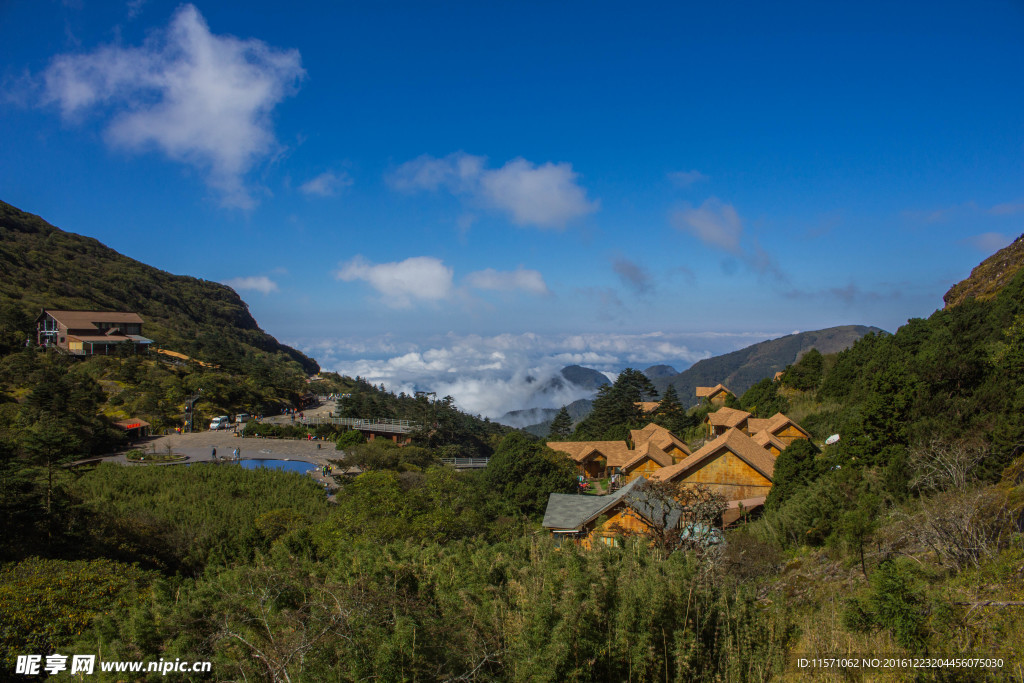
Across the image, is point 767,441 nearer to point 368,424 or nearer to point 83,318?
point 368,424

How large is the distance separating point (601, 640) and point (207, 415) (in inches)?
1703

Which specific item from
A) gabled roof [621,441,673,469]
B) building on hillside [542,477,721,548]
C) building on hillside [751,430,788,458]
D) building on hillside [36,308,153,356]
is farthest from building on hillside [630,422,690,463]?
building on hillside [36,308,153,356]

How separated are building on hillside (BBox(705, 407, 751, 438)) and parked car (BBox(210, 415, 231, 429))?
37.2m

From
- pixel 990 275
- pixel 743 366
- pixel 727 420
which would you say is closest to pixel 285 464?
pixel 727 420

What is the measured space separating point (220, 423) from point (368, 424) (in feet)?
37.1

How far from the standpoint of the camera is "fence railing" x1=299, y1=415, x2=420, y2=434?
130ft

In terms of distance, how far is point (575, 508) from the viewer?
570 inches

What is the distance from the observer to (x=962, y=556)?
19.7 ft

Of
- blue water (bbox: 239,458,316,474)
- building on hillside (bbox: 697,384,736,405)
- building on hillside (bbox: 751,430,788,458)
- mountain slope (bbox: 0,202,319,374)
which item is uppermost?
mountain slope (bbox: 0,202,319,374)

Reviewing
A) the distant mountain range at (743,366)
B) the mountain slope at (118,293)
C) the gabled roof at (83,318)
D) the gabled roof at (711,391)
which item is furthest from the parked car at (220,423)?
the distant mountain range at (743,366)

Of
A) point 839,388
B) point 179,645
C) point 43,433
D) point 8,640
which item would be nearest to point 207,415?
point 43,433

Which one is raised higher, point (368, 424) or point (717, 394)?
point (717, 394)

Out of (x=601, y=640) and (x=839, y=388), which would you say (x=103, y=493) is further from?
(x=839, y=388)

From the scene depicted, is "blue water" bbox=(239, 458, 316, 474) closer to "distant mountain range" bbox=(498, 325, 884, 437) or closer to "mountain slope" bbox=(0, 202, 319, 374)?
"mountain slope" bbox=(0, 202, 319, 374)
